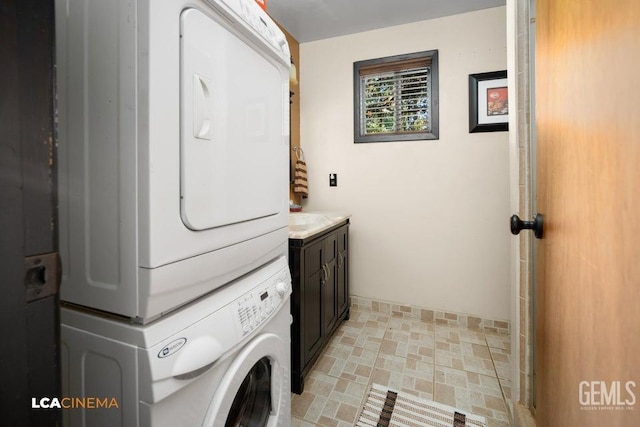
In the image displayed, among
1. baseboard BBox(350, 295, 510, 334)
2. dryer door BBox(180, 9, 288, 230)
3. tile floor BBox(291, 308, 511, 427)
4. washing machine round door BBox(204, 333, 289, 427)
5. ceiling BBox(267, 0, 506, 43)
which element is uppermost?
ceiling BBox(267, 0, 506, 43)

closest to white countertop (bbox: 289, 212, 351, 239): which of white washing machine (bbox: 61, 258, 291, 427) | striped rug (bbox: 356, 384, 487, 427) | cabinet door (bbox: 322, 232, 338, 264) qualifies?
cabinet door (bbox: 322, 232, 338, 264)

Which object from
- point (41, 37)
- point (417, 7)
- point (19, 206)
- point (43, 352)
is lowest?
point (43, 352)

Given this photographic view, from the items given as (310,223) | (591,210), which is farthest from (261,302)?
(310,223)

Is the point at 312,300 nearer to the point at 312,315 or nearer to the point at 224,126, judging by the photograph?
the point at 312,315

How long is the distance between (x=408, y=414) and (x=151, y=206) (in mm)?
1567

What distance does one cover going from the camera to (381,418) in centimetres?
139

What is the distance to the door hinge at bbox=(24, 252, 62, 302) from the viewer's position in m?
0.36

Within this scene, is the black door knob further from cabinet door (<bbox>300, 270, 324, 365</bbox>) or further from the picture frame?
the picture frame

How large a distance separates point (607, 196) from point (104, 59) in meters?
1.01

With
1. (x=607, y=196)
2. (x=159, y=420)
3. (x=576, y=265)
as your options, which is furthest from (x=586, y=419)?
(x=159, y=420)

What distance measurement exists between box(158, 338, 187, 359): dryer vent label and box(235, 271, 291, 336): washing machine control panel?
168mm

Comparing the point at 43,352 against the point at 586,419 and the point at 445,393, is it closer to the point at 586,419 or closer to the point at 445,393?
the point at 586,419

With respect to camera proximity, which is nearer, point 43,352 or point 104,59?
point 43,352

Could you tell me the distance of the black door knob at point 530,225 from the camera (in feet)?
2.89
